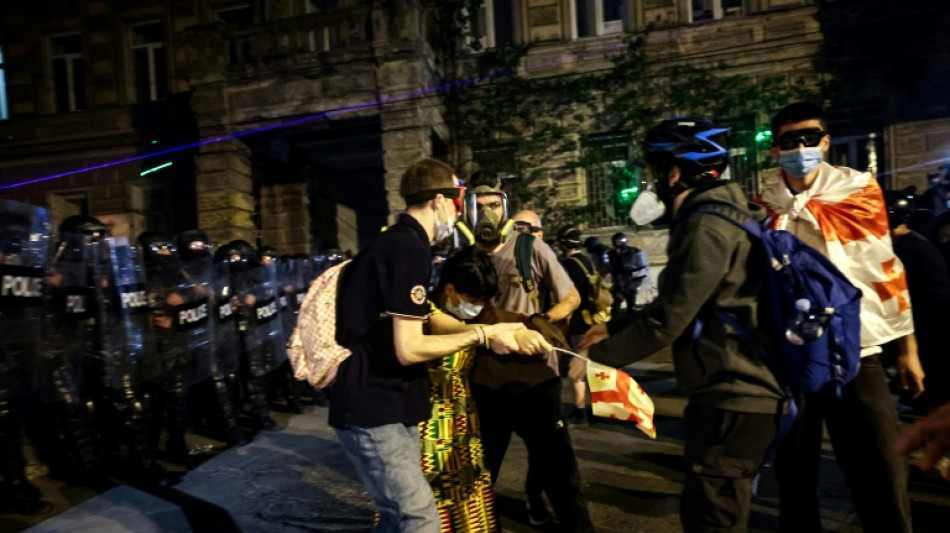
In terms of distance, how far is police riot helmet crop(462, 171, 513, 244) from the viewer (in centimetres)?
386

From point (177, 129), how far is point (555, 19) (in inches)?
398

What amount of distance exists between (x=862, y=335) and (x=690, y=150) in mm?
1224

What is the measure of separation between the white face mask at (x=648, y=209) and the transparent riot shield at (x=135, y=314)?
4720mm

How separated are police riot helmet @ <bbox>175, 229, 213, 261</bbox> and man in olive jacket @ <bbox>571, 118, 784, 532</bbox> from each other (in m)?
5.23

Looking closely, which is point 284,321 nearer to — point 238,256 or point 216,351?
point 238,256

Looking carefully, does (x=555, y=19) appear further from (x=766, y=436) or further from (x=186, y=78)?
(x=766, y=436)

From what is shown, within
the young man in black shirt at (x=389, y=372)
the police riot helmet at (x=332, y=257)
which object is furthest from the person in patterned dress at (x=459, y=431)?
the police riot helmet at (x=332, y=257)

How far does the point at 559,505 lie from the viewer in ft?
10.8

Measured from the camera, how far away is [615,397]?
2.44 meters

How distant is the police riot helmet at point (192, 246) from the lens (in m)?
6.32

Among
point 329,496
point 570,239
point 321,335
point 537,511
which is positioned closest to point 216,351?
point 329,496

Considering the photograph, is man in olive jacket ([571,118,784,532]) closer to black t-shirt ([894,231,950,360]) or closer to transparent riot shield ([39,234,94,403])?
black t-shirt ([894,231,950,360])

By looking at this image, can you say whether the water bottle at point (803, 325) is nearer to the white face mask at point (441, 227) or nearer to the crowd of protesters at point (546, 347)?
the crowd of protesters at point (546, 347)

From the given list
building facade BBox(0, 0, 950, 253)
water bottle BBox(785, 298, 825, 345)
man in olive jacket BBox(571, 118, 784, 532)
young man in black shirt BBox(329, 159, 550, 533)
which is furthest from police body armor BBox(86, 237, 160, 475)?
water bottle BBox(785, 298, 825, 345)
